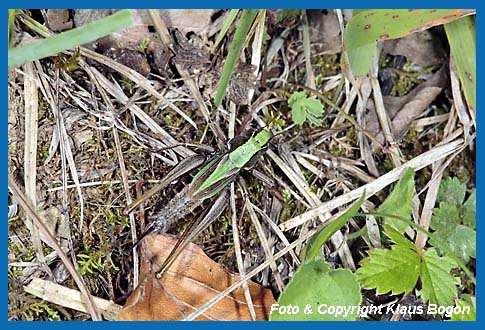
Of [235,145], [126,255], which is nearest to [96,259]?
[126,255]

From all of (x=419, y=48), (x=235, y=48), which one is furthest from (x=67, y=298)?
(x=419, y=48)

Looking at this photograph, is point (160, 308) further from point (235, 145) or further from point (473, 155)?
point (473, 155)

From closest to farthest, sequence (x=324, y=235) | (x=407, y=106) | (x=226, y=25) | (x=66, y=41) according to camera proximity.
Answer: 1. (x=66, y=41)
2. (x=324, y=235)
3. (x=226, y=25)
4. (x=407, y=106)

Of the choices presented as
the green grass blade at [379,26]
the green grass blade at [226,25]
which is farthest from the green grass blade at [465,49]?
the green grass blade at [226,25]

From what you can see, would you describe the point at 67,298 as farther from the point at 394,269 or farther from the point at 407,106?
the point at 407,106

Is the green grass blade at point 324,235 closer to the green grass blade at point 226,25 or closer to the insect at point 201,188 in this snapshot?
the insect at point 201,188

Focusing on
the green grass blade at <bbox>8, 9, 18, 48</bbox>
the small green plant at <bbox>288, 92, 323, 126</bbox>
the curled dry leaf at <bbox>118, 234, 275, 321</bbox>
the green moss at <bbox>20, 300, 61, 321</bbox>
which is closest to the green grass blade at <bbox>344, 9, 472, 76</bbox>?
the small green plant at <bbox>288, 92, 323, 126</bbox>
